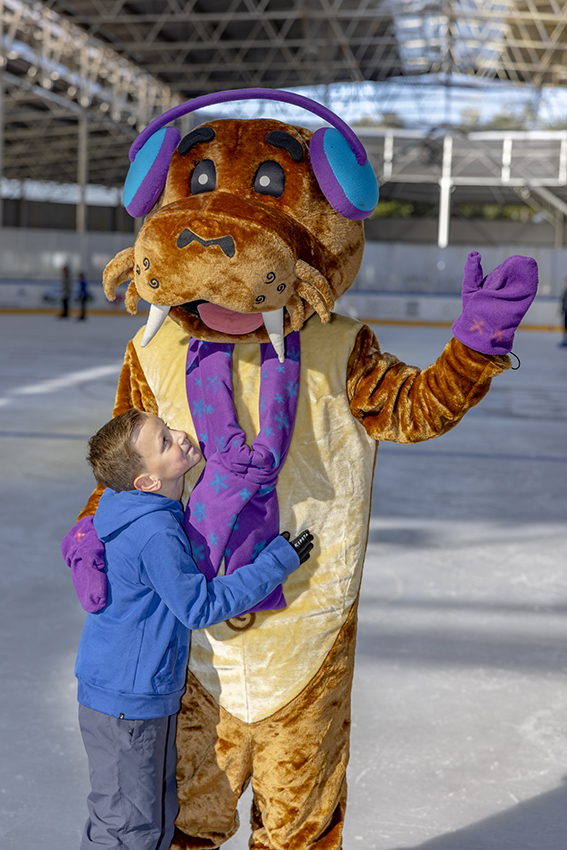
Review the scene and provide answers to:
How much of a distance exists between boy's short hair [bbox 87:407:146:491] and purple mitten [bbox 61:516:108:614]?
10cm

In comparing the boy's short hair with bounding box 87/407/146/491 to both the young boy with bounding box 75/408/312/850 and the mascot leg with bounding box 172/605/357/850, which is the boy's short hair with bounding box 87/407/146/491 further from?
the mascot leg with bounding box 172/605/357/850

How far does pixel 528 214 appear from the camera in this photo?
3269 cm

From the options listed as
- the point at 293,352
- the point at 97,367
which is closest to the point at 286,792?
the point at 293,352

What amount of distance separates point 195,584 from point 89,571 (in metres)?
0.19

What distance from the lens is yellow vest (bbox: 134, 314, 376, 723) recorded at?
4.81 ft

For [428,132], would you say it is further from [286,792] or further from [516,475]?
[286,792]

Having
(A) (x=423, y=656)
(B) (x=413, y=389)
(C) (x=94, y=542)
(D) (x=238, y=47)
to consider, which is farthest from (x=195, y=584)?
(D) (x=238, y=47)

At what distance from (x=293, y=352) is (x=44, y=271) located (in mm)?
20407

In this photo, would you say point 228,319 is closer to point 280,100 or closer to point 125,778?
point 280,100

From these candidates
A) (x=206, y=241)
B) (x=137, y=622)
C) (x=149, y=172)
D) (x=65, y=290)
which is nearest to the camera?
(x=206, y=241)

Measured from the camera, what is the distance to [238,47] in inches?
877

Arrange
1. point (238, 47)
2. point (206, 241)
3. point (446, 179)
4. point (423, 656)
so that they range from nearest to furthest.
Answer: point (206, 241), point (423, 656), point (238, 47), point (446, 179)

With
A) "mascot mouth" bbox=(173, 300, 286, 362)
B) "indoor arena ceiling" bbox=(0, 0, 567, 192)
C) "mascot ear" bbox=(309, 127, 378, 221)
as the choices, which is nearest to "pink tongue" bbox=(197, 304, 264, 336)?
"mascot mouth" bbox=(173, 300, 286, 362)

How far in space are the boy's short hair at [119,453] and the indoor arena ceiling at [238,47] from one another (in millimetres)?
19296
